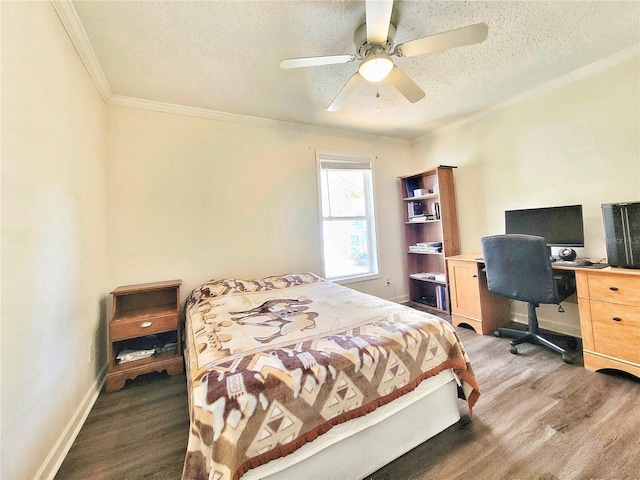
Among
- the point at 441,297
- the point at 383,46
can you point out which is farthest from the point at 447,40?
the point at 441,297

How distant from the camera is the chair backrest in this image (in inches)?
80.8

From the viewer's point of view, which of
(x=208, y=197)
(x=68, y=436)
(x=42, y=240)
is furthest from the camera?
(x=208, y=197)

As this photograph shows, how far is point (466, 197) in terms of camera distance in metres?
3.39

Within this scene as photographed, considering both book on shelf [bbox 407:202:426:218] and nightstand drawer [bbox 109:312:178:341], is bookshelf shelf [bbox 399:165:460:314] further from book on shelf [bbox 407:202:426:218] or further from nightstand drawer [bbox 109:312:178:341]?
nightstand drawer [bbox 109:312:178:341]

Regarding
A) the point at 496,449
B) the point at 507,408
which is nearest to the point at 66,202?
the point at 496,449

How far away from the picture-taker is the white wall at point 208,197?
7.97 feet

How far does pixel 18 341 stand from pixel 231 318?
38.1 inches

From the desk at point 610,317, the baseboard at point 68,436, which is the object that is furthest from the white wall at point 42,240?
the desk at point 610,317

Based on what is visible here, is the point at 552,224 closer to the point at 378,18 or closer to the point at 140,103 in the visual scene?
the point at 378,18

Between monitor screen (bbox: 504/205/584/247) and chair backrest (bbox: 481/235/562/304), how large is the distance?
57cm

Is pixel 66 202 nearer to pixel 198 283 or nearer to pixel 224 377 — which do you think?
pixel 198 283

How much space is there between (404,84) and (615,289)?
2110 mm

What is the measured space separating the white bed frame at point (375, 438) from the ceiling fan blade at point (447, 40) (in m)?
1.89

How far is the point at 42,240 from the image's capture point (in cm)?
132
